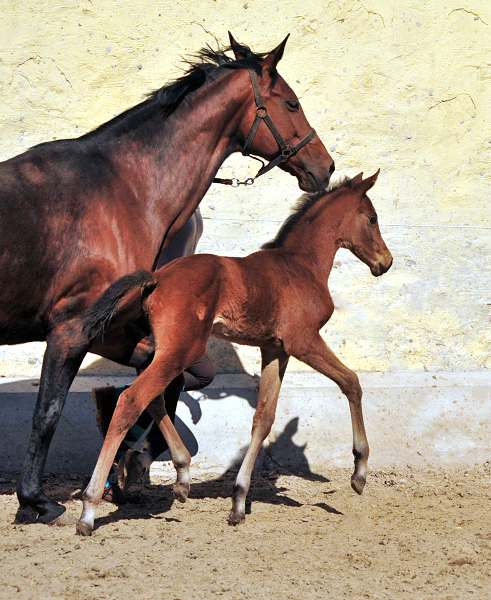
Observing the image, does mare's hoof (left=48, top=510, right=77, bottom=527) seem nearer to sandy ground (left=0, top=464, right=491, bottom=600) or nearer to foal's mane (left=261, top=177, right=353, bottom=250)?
sandy ground (left=0, top=464, right=491, bottom=600)

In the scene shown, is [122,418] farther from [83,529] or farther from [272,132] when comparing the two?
[272,132]

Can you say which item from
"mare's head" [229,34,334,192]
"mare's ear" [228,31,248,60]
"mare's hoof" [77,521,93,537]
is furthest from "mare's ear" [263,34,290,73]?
"mare's hoof" [77,521,93,537]

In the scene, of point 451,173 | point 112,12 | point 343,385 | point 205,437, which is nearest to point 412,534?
point 343,385

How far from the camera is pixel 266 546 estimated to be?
3.23 meters

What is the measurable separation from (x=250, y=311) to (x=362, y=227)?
43.4 inches

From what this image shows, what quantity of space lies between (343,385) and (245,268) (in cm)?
87

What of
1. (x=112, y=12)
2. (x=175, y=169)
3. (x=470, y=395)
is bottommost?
(x=470, y=395)

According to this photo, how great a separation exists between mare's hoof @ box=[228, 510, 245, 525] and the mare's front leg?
0.83m

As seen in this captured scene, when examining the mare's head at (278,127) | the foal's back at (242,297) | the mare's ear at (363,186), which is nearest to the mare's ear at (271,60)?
the mare's head at (278,127)

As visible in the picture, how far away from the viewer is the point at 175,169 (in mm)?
3807

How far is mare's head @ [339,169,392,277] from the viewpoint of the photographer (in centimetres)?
438

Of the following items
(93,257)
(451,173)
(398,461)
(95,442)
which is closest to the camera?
(93,257)

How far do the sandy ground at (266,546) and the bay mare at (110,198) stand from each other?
60cm

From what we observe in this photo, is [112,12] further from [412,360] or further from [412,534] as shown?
[412,534]
